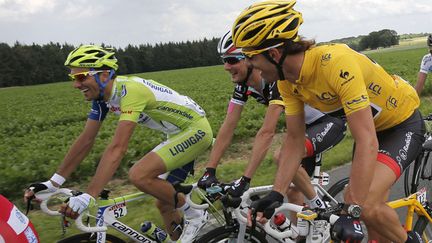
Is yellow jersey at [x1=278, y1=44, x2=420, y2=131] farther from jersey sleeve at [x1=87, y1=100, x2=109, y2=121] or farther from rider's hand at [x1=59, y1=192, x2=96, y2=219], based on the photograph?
jersey sleeve at [x1=87, y1=100, x2=109, y2=121]

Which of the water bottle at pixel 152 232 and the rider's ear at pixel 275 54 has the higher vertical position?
the rider's ear at pixel 275 54

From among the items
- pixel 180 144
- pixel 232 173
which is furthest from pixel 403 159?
pixel 232 173

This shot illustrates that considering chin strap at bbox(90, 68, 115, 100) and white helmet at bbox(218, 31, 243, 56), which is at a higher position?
white helmet at bbox(218, 31, 243, 56)

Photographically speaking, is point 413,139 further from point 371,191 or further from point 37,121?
point 37,121

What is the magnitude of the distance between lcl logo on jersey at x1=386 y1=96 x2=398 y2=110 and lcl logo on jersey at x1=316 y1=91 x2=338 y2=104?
1.52 feet

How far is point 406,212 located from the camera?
3121 mm

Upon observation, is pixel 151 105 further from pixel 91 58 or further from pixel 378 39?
pixel 378 39

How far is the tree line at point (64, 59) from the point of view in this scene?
73125 millimetres

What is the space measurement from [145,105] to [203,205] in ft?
3.09

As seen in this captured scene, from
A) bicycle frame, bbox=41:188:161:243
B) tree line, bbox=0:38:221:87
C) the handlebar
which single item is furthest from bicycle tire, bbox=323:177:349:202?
tree line, bbox=0:38:221:87

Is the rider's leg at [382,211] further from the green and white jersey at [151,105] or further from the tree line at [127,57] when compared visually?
the tree line at [127,57]

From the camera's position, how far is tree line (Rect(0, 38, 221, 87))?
73.1 meters

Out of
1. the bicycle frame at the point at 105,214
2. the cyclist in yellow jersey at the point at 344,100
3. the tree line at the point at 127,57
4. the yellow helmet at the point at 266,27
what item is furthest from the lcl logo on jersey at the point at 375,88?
the tree line at the point at 127,57

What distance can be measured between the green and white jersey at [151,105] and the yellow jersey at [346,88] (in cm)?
119
